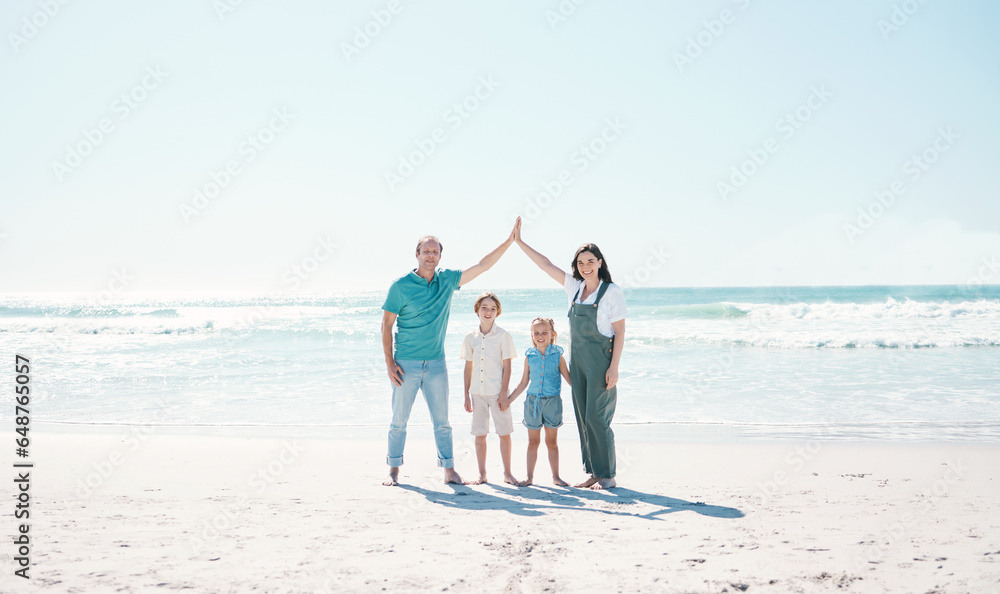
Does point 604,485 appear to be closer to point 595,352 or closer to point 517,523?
point 595,352

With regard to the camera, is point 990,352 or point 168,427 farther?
point 990,352

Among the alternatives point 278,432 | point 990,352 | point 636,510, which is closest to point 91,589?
point 636,510

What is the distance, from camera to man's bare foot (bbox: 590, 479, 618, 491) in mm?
4522

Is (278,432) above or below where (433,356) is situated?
below

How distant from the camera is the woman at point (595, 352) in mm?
4438

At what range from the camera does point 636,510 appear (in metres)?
3.92

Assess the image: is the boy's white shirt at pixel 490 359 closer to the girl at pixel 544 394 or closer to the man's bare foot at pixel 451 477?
the girl at pixel 544 394

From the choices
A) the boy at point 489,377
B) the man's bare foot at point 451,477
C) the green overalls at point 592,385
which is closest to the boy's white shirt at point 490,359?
the boy at point 489,377

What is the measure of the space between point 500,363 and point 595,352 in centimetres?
80

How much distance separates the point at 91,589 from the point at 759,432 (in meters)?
6.22

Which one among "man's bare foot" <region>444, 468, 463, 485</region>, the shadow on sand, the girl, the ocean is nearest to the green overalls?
the girl

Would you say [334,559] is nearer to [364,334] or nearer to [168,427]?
[168,427]

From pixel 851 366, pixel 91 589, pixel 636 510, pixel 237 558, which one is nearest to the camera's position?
pixel 91 589

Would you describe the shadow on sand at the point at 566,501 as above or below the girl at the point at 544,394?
below
